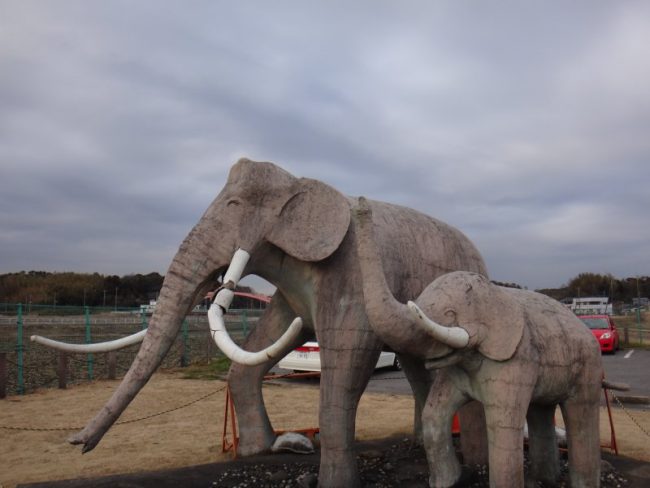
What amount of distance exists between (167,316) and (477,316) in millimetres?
2443

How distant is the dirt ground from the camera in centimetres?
640

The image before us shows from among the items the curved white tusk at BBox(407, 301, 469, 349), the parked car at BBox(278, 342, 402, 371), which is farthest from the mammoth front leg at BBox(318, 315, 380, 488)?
the parked car at BBox(278, 342, 402, 371)

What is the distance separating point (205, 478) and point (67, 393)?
821 centimetres

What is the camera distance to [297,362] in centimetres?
1341

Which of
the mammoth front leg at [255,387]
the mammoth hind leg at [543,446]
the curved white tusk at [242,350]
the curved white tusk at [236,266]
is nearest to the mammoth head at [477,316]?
the curved white tusk at [242,350]

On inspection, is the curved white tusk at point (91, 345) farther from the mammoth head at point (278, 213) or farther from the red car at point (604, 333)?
the red car at point (604, 333)

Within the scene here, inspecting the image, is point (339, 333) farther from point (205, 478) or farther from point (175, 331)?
point (205, 478)

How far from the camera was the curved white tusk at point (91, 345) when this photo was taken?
4570 mm

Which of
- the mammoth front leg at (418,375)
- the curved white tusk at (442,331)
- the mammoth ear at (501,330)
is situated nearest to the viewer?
the curved white tusk at (442,331)

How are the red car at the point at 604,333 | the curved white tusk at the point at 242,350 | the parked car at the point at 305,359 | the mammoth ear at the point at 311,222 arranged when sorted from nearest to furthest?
the curved white tusk at the point at 242,350
the mammoth ear at the point at 311,222
the parked car at the point at 305,359
the red car at the point at 604,333

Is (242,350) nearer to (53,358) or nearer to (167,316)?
(167,316)

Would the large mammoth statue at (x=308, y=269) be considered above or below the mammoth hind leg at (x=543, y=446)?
above

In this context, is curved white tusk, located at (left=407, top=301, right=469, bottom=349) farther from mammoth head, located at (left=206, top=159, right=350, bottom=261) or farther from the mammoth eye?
mammoth head, located at (left=206, top=159, right=350, bottom=261)

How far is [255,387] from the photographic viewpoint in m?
5.91
